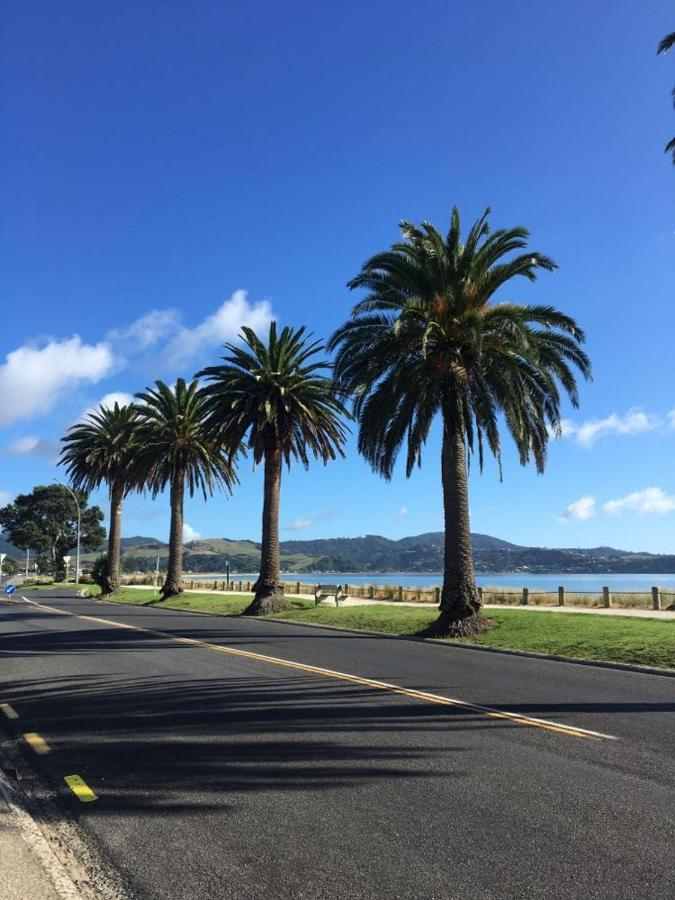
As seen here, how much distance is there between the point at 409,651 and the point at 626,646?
4.65 meters

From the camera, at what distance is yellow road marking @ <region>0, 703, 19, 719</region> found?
9216mm

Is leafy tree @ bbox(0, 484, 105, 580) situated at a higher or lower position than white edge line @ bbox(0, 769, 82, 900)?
higher

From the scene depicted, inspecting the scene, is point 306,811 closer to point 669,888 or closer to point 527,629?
point 669,888

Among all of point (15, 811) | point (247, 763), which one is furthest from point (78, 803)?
point (247, 763)

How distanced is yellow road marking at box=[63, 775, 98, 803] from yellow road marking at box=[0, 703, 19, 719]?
3.31 m

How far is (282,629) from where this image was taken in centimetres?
2344

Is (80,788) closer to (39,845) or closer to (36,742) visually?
(39,845)

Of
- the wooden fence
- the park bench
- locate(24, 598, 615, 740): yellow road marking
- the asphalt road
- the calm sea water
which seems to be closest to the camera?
the asphalt road

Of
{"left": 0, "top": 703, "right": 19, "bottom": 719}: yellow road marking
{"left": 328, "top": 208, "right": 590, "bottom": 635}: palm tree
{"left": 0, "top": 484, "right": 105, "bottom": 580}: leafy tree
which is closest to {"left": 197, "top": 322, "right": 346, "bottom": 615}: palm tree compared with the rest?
{"left": 328, "top": 208, "right": 590, "bottom": 635}: palm tree

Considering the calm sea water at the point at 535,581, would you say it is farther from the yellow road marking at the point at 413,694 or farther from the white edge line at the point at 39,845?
the white edge line at the point at 39,845

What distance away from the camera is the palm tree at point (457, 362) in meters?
20.6

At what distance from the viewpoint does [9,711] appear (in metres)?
9.55

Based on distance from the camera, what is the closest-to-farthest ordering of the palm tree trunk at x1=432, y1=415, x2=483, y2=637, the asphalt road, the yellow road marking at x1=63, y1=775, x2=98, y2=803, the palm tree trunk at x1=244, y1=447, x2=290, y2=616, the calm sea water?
the asphalt road, the yellow road marking at x1=63, y1=775, x2=98, y2=803, the palm tree trunk at x1=432, y1=415, x2=483, y2=637, the palm tree trunk at x1=244, y1=447, x2=290, y2=616, the calm sea water

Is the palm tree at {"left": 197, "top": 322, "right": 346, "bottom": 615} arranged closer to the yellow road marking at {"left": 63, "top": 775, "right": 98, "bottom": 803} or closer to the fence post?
the fence post
